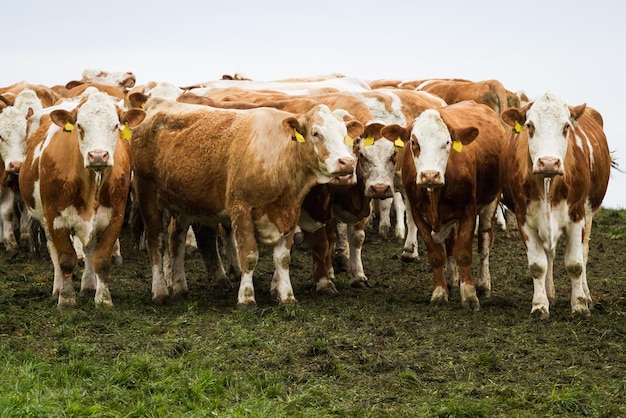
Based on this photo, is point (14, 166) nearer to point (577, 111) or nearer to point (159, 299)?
point (159, 299)

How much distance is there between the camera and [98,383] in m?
8.36

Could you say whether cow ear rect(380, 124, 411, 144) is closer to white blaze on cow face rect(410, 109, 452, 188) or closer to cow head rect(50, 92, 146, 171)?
white blaze on cow face rect(410, 109, 452, 188)

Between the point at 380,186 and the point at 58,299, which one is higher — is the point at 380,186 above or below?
above

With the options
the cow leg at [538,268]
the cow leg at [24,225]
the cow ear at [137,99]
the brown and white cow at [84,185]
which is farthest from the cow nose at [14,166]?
the cow leg at [538,268]

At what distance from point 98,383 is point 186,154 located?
13.4ft

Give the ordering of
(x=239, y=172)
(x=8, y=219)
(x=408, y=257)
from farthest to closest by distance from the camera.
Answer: (x=8, y=219) → (x=408, y=257) → (x=239, y=172)

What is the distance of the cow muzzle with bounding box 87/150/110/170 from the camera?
1040cm

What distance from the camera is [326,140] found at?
36.7ft

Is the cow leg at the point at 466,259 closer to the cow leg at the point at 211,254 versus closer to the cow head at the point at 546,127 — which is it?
the cow head at the point at 546,127

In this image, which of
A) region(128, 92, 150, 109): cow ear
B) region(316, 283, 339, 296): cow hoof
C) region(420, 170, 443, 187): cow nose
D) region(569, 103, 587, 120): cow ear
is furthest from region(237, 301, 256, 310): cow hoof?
region(128, 92, 150, 109): cow ear

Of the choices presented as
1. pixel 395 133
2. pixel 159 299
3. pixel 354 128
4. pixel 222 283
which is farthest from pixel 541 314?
A: pixel 159 299

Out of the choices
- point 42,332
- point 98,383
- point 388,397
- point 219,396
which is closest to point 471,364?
point 388,397

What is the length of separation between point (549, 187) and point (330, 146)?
218cm

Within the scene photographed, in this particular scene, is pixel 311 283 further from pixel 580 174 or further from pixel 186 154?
pixel 580 174
